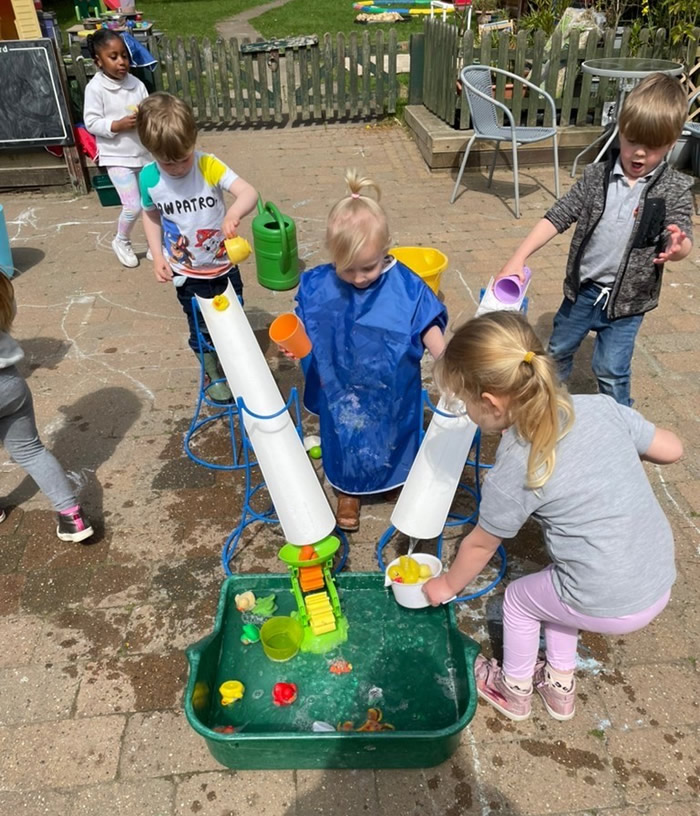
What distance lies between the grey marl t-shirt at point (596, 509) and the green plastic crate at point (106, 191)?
6.12 m

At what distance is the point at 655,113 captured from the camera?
95.3 inches

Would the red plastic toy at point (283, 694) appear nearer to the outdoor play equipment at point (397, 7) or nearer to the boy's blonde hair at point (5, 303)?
the boy's blonde hair at point (5, 303)

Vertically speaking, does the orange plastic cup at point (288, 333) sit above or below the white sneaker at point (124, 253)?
above

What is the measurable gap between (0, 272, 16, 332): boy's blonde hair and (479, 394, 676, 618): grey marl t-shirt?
188 centimetres

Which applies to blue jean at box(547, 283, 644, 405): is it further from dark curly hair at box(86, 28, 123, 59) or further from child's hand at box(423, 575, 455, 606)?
dark curly hair at box(86, 28, 123, 59)

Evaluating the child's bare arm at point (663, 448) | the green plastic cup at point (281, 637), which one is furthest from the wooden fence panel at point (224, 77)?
the child's bare arm at point (663, 448)

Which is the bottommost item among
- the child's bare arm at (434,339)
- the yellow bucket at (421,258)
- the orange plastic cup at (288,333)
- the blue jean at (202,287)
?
the yellow bucket at (421,258)

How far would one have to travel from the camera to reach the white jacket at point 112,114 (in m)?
5.23

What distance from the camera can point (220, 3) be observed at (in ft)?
72.2

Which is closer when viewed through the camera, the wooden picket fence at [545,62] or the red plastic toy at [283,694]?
the red plastic toy at [283,694]

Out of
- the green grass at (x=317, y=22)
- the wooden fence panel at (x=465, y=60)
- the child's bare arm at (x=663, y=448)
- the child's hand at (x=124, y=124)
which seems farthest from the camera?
the green grass at (x=317, y=22)

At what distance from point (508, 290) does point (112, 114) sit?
4.30 m

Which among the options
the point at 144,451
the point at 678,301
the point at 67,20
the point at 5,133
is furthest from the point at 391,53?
the point at 67,20

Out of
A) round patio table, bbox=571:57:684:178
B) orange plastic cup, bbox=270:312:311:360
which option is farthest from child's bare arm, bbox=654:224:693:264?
round patio table, bbox=571:57:684:178
